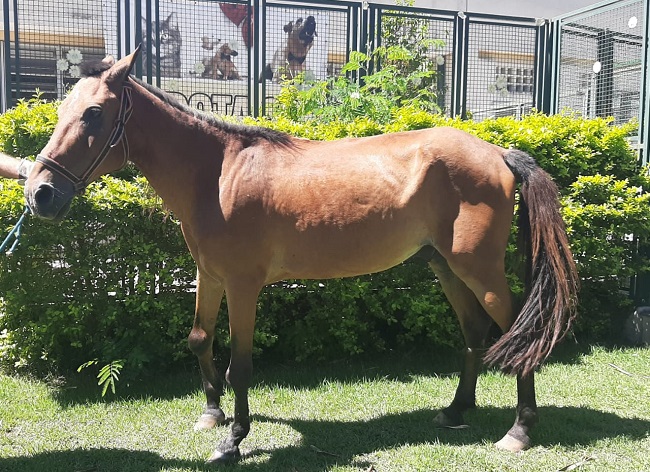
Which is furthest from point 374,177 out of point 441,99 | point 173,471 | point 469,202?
point 441,99

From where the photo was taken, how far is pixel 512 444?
3289 mm

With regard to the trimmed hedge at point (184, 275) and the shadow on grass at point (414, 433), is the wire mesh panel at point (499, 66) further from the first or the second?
the shadow on grass at point (414, 433)

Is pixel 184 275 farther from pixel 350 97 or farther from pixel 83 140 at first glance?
pixel 350 97

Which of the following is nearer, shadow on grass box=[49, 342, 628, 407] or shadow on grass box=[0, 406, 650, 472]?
shadow on grass box=[0, 406, 650, 472]

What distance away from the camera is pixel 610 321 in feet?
18.9

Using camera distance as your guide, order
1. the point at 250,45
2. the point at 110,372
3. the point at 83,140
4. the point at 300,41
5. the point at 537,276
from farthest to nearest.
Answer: the point at 300,41 < the point at 250,45 < the point at 110,372 < the point at 537,276 < the point at 83,140

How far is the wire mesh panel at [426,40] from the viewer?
23.5 feet

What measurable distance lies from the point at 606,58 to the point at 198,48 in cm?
487

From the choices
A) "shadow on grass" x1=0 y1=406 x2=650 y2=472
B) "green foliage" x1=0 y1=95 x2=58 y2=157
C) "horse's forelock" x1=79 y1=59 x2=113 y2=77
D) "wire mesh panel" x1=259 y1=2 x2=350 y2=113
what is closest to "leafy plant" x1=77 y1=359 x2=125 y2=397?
"shadow on grass" x1=0 y1=406 x2=650 y2=472

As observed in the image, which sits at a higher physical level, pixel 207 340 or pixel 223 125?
pixel 223 125

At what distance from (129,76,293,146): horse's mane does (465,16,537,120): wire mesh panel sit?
15.0ft

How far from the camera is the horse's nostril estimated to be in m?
2.76

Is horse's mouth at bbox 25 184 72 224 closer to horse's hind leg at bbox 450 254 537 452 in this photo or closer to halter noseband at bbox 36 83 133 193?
halter noseband at bbox 36 83 133 193

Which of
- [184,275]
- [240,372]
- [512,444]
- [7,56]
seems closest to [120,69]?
[240,372]
